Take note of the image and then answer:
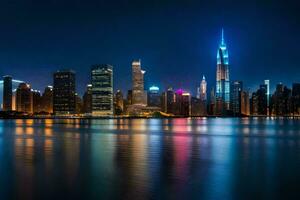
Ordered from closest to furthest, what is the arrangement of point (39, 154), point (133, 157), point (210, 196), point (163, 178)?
point (210, 196), point (163, 178), point (133, 157), point (39, 154)

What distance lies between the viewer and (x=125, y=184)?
1997cm

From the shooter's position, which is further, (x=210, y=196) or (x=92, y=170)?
(x=92, y=170)

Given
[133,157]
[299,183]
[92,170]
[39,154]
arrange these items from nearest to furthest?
[299,183]
[92,170]
[133,157]
[39,154]

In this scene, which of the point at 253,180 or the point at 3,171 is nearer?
the point at 253,180

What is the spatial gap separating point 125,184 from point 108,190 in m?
1.51

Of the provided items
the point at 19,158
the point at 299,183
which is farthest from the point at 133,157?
the point at 299,183

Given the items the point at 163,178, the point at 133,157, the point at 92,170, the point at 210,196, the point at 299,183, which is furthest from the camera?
the point at 133,157

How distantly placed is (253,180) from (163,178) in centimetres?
489

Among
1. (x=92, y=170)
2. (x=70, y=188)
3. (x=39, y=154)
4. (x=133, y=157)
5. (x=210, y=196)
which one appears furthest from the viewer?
(x=39, y=154)

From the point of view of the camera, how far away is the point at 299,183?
2034cm

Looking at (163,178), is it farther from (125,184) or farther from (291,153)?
(291,153)

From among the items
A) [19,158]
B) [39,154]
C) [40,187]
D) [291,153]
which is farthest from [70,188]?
[291,153]

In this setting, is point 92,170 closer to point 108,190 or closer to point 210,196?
point 108,190

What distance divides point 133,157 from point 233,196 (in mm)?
14646
